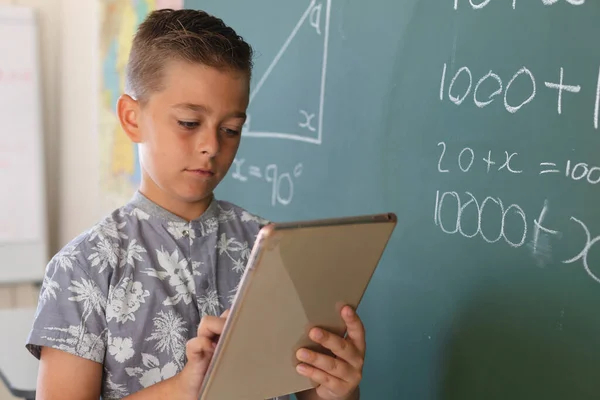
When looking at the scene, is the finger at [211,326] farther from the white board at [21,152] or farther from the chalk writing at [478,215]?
the white board at [21,152]

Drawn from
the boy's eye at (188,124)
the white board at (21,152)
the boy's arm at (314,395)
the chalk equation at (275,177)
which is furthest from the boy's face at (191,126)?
the white board at (21,152)

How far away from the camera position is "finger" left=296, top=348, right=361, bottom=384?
77 cm

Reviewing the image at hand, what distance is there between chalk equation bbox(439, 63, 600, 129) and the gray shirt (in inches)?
17.8

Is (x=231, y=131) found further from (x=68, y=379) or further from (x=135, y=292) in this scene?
(x=68, y=379)

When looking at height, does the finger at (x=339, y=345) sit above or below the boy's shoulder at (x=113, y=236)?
below

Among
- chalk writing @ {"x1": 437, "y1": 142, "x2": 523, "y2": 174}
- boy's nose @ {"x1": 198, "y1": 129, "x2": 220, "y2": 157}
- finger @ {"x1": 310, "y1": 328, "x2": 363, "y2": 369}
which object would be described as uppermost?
boy's nose @ {"x1": 198, "y1": 129, "x2": 220, "y2": 157}

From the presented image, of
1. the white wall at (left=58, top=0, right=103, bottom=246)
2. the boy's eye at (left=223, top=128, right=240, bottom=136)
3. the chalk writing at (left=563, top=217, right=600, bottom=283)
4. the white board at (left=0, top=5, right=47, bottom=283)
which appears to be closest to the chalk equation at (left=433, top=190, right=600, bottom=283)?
the chalk writing at (left=563, top=217, right=600, bottom=283)

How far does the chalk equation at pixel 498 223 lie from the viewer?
90cm

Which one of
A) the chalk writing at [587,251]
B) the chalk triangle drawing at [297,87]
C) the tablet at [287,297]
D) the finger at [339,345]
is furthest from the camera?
the chalk triangle drawing at [297,87]

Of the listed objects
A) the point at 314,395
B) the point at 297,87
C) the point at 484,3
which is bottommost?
the point at 314,395

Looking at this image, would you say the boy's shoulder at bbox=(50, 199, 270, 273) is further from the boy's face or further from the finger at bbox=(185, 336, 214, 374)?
the finger at bbox=(185, 336, 214, 374)

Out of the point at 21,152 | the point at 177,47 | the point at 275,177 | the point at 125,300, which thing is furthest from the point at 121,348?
the point at 21,152

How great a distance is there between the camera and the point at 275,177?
1618 mm

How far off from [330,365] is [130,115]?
454mm
